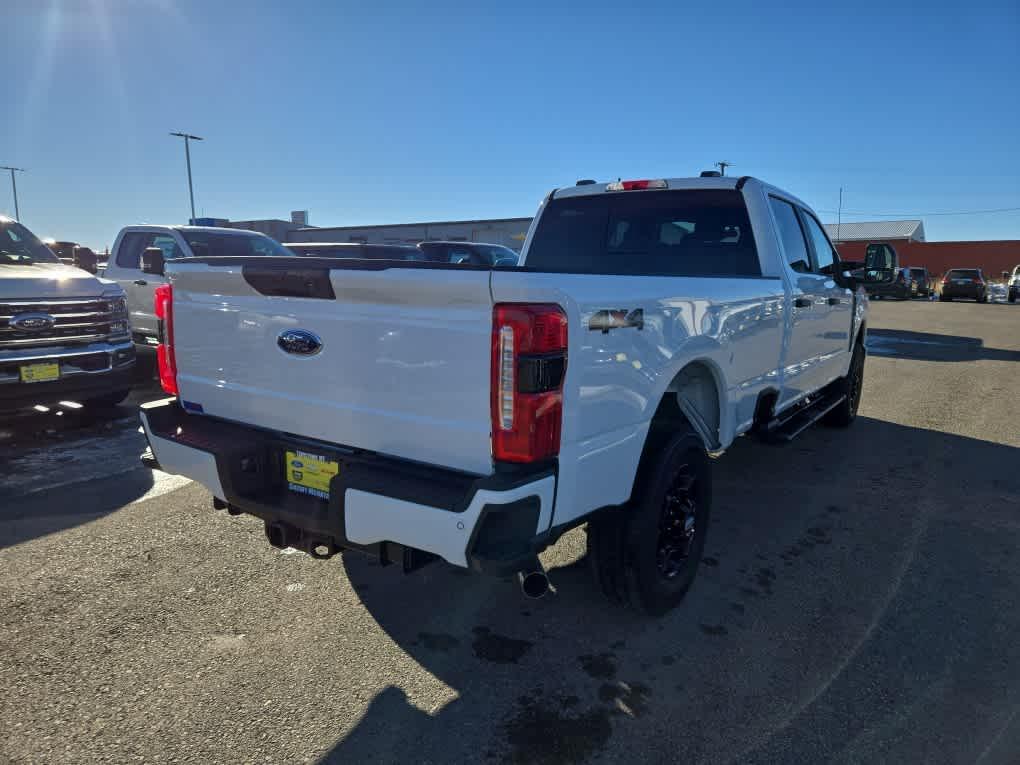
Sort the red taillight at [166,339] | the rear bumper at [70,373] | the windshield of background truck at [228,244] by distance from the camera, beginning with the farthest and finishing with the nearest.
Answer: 1. the windshield of background truck at [228,244]
2. the rear bumper at [70,373]
3. the red taillight at [166,339]

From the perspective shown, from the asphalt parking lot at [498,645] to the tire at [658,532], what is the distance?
0.18 meters

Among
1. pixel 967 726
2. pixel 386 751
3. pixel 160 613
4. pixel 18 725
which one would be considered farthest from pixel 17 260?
pixel 967 726

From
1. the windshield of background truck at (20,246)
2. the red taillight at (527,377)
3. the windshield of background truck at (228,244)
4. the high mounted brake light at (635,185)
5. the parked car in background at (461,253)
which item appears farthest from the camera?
the parked car in background at (461,253)

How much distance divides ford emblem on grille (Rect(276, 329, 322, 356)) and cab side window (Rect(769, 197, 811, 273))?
322cm

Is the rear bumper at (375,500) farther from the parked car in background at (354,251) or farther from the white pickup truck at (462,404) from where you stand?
the parked car in background at (354,251)

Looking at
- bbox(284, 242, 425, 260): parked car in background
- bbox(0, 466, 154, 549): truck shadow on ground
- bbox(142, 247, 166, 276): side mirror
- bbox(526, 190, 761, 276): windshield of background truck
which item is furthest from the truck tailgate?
bbox(284, 242, 425, 260): parked car in background

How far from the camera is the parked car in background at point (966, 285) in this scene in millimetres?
31547

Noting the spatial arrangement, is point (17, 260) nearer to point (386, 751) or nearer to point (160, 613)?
point (160, 613)

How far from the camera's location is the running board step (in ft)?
14.8

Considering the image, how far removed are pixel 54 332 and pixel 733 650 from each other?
591 cm

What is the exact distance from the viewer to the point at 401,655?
9.39 feet

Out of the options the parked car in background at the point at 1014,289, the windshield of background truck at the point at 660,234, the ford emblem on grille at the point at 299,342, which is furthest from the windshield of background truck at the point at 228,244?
the parked car in background at the point at 1014,289

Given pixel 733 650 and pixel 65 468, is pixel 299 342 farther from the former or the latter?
pixel 65 468

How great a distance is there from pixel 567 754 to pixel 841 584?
197 centimetres
